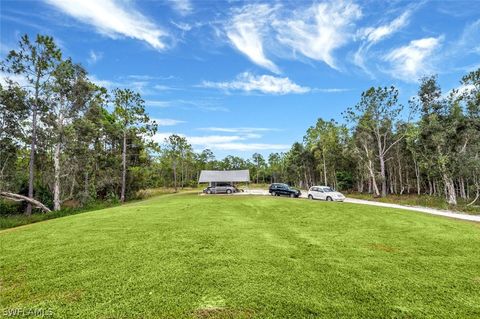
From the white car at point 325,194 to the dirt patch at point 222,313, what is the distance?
22.9 metres

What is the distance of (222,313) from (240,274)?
4.48ft

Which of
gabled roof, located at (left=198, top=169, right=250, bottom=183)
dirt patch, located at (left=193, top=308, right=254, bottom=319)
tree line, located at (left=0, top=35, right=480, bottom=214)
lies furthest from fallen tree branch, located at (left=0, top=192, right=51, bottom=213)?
dirt patch, located at (left=193, top=308, right=254, bottom=319)

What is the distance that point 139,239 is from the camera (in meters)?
7.66

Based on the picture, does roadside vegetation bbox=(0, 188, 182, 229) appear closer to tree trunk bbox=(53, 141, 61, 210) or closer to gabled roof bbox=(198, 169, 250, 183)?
tree trunk bbox=(53, 141, 61, 210)

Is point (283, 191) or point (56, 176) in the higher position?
point (56, 176)

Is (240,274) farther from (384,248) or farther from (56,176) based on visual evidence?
(56,176)

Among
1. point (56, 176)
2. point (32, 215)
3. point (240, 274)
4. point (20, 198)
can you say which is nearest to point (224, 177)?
point (56, 176)

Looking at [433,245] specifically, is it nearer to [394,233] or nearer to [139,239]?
[394,233]

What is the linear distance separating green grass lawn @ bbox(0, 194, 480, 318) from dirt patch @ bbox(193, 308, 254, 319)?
0.01m

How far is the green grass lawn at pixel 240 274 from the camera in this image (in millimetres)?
3797

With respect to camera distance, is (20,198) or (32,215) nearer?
(32,215)

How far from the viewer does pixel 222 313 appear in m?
3.64

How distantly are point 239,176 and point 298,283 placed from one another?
131ft

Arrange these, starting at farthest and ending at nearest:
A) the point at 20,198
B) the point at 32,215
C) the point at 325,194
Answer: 1. the point at 325,194
2. the point at 20,198
3. the point at 32,215
